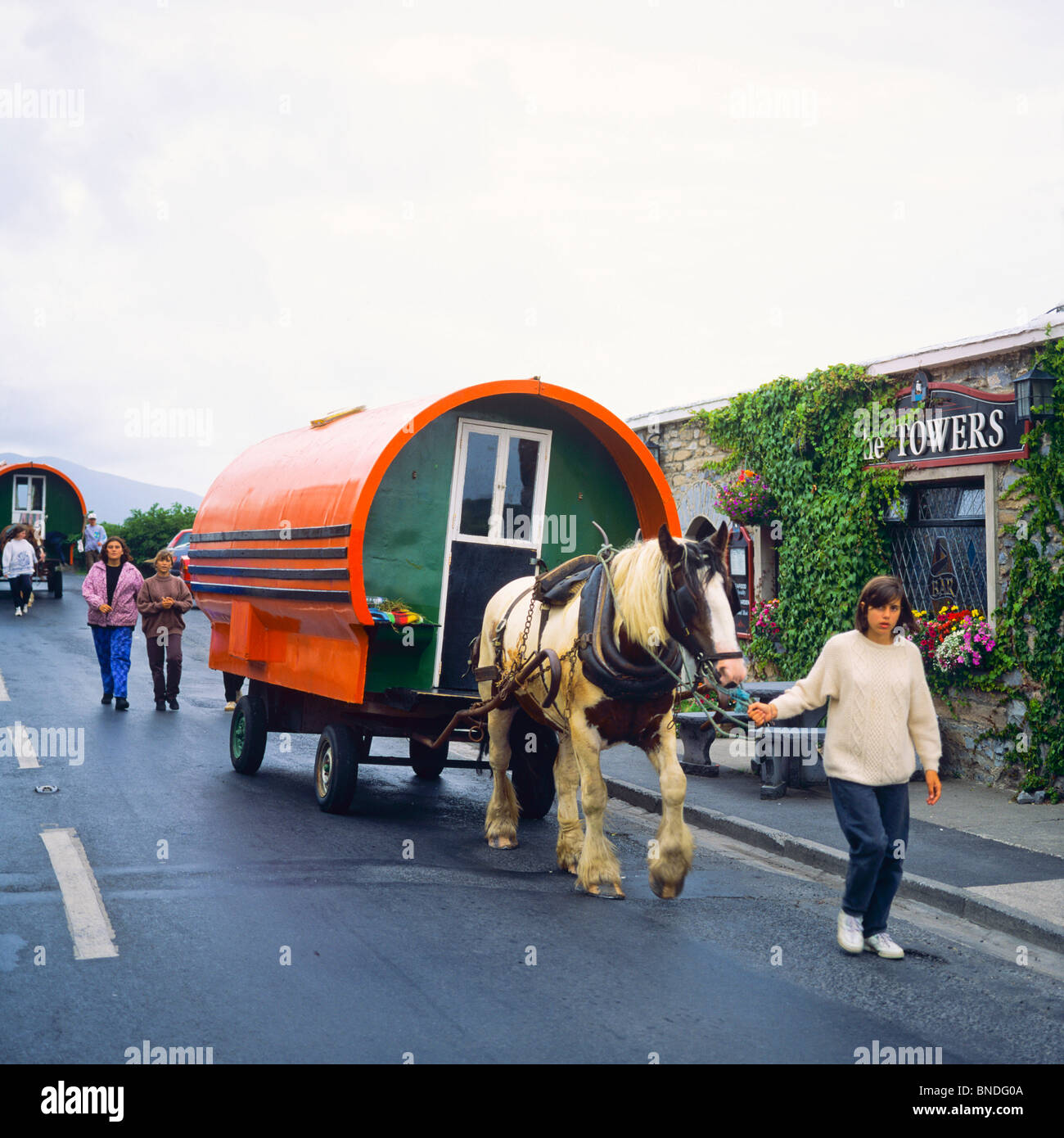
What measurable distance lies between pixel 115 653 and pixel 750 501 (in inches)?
287

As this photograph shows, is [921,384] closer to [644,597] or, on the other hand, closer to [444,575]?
[444,575]

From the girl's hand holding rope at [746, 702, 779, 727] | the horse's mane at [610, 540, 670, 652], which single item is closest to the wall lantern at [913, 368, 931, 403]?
the horse's mane at [610, 540, 670, 652]

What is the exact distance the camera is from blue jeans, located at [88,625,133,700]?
512 inches

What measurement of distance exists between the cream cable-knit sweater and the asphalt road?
3.05ft

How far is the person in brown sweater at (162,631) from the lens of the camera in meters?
13.3

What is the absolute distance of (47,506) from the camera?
Result: 28.8 metres

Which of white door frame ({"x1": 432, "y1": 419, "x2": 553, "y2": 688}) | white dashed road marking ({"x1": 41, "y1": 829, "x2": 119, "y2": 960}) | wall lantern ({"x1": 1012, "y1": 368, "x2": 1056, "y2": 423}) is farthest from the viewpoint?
wall lantern ({"x1": 1012, "y1": 368, "x2": 1056, "y2": 423})

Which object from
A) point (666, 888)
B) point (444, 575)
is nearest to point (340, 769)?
point (444, 575)

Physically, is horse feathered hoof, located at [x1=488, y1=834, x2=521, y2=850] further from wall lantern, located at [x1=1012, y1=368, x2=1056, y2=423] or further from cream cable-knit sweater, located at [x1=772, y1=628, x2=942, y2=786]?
wall lantern, located at [x1=1012, y1=368, x2=1056, y2=423]

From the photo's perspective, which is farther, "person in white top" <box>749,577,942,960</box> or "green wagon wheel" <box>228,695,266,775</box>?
"green wagon wheel" <box>228,695,266,775</box>

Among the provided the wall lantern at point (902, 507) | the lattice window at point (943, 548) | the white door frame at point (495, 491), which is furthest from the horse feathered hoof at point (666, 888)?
the wall lantern at point (902, 507)

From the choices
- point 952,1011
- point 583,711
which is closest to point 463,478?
point 583,711

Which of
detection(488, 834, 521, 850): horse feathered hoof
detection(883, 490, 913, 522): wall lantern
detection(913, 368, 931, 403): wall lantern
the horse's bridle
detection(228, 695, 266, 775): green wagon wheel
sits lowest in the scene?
detection(488, 834, 521, 850): horse feathered hoof

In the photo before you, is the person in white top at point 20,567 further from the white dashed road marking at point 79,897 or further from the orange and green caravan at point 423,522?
the white dashed road marking at point 79,897
